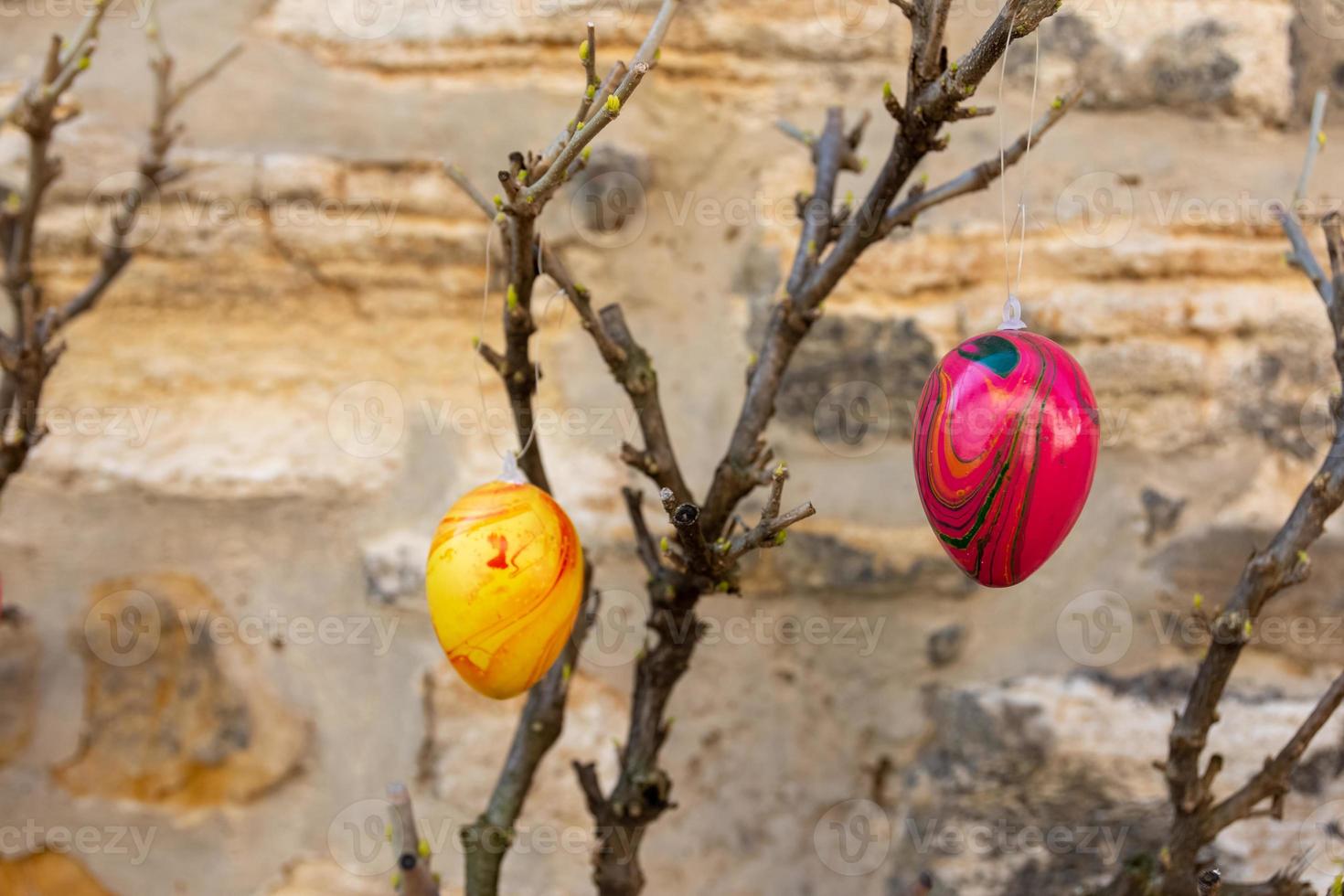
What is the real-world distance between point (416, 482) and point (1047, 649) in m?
0.85

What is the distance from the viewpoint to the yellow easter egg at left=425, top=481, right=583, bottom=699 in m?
0.90

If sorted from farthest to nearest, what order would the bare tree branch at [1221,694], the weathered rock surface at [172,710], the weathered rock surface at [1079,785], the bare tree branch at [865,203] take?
the weathered rock surface at [172,710], the weathered rock surface at [1079,785], the bare tree branch at [1221,694], the bare tree branch at [865,203]

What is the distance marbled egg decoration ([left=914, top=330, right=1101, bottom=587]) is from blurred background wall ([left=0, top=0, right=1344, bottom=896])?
1.67 feet

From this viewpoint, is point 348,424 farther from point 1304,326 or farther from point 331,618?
point 1304,326

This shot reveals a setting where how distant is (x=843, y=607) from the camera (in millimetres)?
1401
